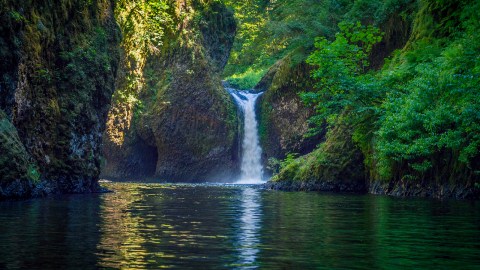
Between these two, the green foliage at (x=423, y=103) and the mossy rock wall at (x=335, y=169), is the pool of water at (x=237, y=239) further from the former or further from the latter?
the mossy rock wall at (x=335, y=169)

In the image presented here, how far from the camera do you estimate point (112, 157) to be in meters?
40.7

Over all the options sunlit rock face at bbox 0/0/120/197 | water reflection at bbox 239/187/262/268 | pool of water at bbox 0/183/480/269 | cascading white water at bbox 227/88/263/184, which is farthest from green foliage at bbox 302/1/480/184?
cascading white water at bbox 227/88/263/184

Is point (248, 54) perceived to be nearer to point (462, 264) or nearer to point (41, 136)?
point (41, 136)

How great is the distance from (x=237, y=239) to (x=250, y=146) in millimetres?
33126

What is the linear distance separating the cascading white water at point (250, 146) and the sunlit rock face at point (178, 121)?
74cm

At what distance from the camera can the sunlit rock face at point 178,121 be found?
40.5 meters

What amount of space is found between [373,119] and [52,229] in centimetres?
1678

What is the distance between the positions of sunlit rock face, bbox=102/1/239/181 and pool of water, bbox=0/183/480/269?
92.2 ft

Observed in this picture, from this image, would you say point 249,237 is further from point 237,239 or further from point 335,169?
point 335,169

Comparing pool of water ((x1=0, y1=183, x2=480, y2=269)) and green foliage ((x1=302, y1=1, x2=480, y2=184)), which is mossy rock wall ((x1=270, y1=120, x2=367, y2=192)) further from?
pool of water ((x1=0, y1=183, x2=480, y2=269))

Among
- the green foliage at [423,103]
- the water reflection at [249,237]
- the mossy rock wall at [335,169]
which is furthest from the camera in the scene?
the mossy rock wall at [335,169]

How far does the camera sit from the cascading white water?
4009cm

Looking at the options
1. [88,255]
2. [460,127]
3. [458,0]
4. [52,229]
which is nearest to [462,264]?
[88,255]

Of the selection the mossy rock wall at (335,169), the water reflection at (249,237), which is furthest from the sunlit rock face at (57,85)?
the mossy rock wall at (335,169)
